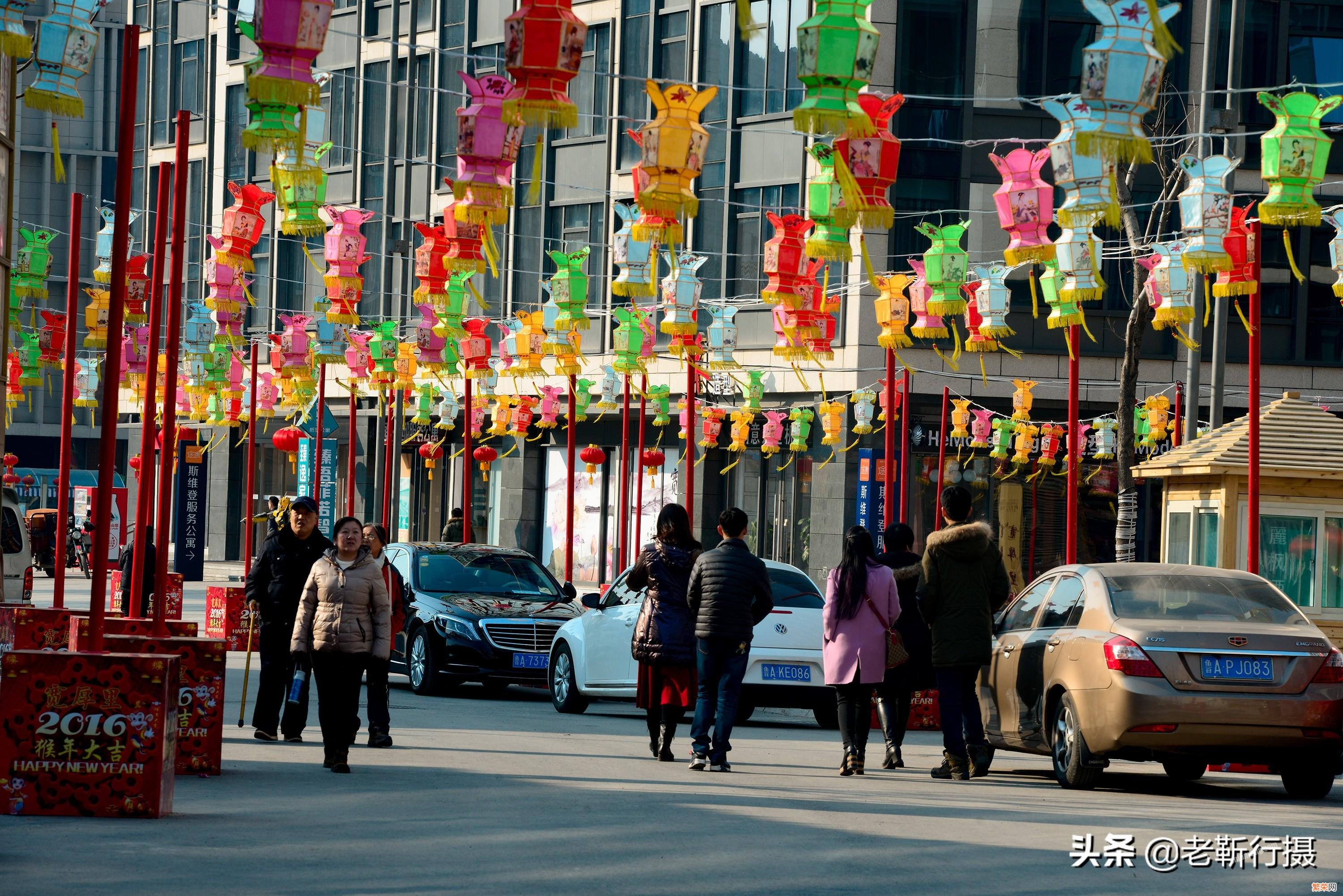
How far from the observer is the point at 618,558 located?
37.2 m

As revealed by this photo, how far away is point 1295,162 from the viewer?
16.5m

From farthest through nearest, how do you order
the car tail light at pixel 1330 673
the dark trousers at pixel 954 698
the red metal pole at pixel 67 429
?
the red metal pole at pixel 67 429, the dark trousers at pixel 954 698, the car tail light at pixel 1330 673

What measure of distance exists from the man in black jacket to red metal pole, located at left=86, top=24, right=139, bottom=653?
4.54 m

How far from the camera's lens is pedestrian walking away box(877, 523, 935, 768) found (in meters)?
14.1

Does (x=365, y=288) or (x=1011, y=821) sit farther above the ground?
(x=365, y=288)

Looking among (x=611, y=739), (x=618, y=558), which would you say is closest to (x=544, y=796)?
(x=611, y=739)

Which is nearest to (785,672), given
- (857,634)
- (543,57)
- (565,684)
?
(565,684)

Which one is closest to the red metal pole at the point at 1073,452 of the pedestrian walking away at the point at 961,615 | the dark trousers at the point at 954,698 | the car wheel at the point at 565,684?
the car wheel at the point at 565,684

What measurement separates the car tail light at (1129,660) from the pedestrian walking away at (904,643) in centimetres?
183

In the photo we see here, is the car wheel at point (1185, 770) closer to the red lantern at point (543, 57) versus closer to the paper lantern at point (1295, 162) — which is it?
the paper lantern at point (1295, 162)

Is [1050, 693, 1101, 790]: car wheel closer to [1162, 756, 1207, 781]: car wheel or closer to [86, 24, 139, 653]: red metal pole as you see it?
[1162, 756, 1207, 781]: car wheel

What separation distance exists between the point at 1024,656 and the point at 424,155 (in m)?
37.8

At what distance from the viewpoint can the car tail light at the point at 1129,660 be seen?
12.3 metres

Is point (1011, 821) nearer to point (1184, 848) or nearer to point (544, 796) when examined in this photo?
point (1184, 848)
